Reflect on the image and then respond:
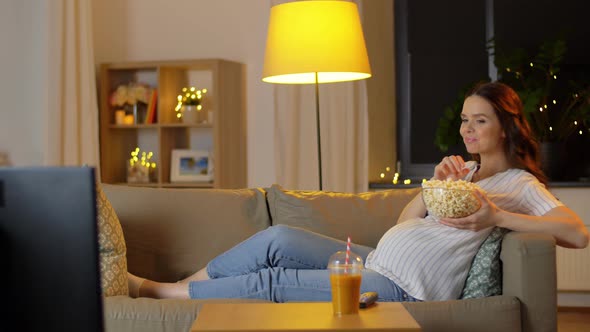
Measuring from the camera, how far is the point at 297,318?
195 cm

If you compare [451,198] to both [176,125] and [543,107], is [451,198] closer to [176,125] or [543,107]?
[543,107]

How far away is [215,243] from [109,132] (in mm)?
2406

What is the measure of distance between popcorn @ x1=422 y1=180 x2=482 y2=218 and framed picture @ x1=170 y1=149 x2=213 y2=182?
286 cm

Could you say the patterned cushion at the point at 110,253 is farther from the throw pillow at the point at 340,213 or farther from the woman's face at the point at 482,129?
the woman's face at the point at 482,129

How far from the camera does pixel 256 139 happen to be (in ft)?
17.4

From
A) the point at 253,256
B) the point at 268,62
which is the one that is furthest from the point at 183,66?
the point at 253,256

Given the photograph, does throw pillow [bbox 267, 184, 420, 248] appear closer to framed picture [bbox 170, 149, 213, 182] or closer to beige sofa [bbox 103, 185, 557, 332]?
beige sofa [bbox 103, 185, 557, 332]

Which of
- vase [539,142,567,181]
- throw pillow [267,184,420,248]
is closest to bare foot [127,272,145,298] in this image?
throw pillow [267,184,420,248]

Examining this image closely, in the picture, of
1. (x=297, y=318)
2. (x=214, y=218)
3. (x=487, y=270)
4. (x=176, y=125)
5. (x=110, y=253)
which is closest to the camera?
(x=297, y=318)

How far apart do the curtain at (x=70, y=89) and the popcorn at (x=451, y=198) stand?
9.91 feet

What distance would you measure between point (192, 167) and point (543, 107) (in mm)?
2086

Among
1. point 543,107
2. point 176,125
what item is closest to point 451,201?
point 543,107

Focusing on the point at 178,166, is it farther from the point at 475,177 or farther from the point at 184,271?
the point at 475,177

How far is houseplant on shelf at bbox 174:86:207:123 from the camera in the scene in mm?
5156
